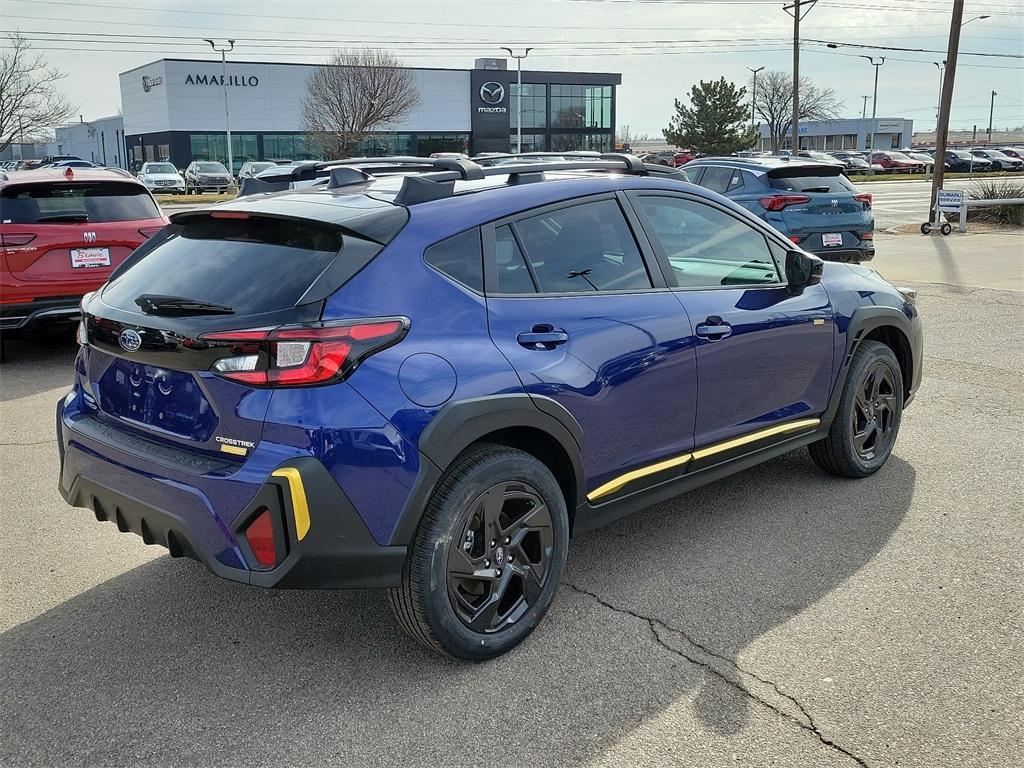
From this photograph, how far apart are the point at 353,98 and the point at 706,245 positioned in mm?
59574

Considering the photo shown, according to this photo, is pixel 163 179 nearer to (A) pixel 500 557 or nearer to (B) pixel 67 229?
(B) pixel 67 229

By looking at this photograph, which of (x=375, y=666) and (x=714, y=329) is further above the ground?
(x=714, y=329)

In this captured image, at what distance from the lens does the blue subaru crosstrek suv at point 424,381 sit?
2904 mm

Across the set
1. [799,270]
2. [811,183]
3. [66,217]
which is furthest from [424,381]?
[811,183]

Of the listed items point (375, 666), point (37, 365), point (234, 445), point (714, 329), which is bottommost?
point (37, 365)

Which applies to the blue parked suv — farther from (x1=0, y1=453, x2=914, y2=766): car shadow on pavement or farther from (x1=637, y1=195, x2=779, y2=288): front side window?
(x1=0, y1=453, x2=914, y2=766): car shadow on pavement

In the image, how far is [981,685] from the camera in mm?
3125

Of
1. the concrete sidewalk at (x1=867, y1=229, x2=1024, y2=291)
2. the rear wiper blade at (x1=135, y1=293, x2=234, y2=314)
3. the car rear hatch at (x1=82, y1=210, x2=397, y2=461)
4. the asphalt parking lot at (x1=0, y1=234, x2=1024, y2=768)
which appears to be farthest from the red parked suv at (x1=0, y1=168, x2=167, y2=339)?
the concrete sidewalk at (x1=867, y1=229, x2=1024, y2=291)

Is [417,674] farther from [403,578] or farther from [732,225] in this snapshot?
[732,225]

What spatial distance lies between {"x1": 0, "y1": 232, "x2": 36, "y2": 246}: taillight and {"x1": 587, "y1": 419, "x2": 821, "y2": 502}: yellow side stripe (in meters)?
6.35

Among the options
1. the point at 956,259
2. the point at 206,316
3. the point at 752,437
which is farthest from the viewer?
the point at 956,259

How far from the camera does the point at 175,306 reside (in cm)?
319

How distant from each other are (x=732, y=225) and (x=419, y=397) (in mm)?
2182

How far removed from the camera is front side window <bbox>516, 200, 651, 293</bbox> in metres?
3.59
